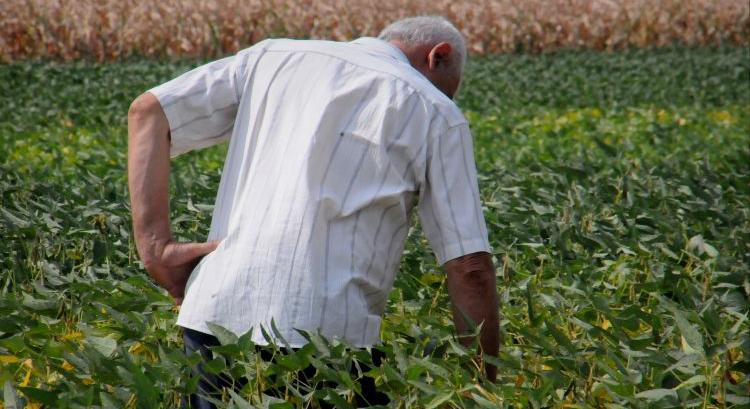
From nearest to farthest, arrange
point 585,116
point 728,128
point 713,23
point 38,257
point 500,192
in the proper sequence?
point 38,257 → point 500,192 → point 728,128 → point 585,116 → point 713,23

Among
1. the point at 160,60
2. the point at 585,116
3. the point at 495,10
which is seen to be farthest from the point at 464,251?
the point at 495,10

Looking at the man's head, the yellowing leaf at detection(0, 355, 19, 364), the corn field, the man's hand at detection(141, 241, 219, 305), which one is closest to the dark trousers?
the man's hand at detection(141, 241, 219, 305)

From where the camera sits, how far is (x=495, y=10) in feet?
70.6

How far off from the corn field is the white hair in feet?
47.6

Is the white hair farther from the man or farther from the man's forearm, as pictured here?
the man's forearm

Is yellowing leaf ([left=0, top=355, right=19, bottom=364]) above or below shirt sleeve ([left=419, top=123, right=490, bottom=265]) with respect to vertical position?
below

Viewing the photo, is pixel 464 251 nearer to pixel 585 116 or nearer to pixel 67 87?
pixel 585 116

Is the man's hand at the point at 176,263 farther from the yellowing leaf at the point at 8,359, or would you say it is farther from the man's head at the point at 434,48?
the man's head at the point at 434,48

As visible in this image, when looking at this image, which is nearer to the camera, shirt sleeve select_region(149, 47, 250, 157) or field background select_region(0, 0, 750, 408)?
field background select_region(0, 0, 750, 408)

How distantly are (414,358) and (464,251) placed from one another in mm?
388

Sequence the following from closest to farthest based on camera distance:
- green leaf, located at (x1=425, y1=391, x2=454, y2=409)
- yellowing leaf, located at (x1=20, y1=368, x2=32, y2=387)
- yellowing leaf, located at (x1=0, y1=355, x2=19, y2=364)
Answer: green leaf, located at (x1=425, y1=391, x2=454, y2=409) < yellowing leaf, located at (x1=20, y1=368, x2=32, y2=387) < yellowing leaf, located at (x1=0, y1=355, x2=19, y2=364)

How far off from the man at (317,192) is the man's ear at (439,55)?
0.10 meters

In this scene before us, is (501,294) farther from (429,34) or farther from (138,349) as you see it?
(138,349)

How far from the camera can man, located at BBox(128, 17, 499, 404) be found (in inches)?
108
